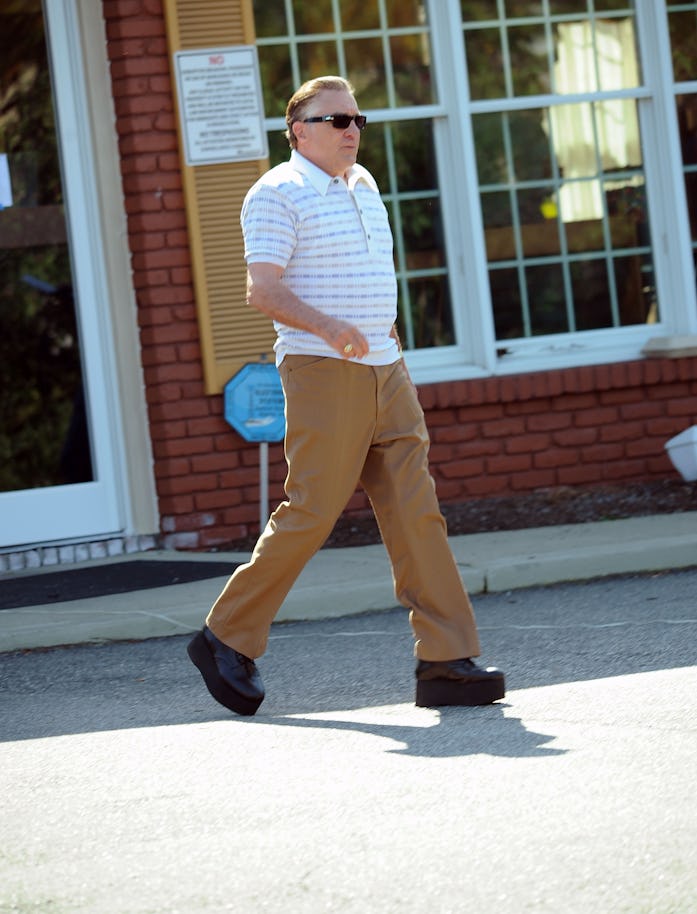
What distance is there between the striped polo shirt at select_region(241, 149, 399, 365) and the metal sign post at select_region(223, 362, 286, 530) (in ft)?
11.2

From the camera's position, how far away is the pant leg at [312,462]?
4969mm

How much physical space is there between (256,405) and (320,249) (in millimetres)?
3540

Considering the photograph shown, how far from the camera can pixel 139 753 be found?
468cm

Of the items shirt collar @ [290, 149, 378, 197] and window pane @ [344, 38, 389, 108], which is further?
window pane @ [344, 38, 389, 108]

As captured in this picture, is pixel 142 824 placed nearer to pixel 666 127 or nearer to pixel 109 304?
pixel 109 304

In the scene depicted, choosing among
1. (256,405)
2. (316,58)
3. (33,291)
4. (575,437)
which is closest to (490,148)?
(316,58)

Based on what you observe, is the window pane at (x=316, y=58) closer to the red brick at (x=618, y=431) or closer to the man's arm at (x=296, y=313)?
the red brick at (x=618, y=431)

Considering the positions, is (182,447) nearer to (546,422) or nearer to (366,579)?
(366,579)

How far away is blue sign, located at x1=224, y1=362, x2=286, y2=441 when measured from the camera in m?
8.48

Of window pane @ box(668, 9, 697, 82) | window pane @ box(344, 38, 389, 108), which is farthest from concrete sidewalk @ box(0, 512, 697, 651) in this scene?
window pane @ box(668, 9, 697, 82)

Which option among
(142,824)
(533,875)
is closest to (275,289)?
(142,824)

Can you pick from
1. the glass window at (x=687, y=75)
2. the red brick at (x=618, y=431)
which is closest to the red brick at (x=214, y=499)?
the red brick at (x=618, y=431)

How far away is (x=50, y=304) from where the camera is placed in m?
8.64

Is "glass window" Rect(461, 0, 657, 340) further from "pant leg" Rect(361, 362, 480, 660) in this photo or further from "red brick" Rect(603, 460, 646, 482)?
"pant leg" Rect(361, 362, 480, 660)
